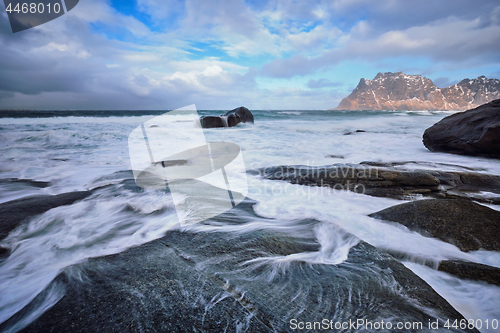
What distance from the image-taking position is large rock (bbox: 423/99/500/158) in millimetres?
4859

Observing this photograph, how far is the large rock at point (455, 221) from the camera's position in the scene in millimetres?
1867

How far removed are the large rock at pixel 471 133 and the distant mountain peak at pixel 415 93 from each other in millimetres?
98179

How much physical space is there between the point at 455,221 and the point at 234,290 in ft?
6.76

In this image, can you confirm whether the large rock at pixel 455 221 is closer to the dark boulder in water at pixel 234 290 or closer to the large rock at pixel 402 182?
the dark boulder in water at pixel 234 290

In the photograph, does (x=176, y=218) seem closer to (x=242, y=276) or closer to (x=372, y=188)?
(x=242, y=276)

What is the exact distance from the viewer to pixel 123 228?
215 cm

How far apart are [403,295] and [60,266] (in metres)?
2.10

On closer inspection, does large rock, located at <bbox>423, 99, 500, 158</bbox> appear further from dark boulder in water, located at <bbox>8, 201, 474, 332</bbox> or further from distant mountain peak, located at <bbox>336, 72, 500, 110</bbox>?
distant mountain peak, located at <bbox>336, 72, 500, 110</bbox>

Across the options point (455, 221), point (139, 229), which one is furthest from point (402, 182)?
point (139, 229)

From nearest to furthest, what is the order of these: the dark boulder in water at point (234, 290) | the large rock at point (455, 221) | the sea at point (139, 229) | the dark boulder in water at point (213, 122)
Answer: the dark boulder in water at point (234, 290) → the sea at point (139, 229) → the large rock at point (455, 221) → the dark boulder in water at point (213, 122)

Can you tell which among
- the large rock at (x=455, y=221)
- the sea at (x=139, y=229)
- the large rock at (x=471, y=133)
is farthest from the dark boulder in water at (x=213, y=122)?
the large rock at (x=455, y=221)

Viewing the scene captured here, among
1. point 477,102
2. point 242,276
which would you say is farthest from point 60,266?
point 477,102

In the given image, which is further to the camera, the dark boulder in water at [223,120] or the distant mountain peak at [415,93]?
the distant mountain peak at [415,93]

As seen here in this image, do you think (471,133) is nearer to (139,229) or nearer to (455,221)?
(455,221)
